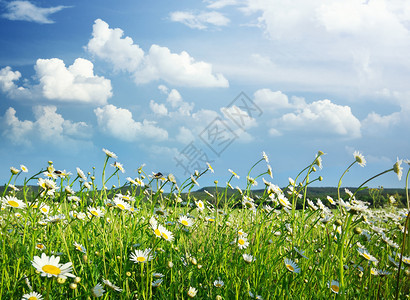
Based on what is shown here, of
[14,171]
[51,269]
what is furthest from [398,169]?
[14,171]

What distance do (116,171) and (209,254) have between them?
3.97ft

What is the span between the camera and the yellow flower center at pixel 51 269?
1566mm

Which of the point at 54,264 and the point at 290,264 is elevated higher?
the point at 54,264

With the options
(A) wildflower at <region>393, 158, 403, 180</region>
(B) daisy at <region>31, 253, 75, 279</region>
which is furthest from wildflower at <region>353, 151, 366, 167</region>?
(B) daisy at <region>31, 253, 75, 279</region>

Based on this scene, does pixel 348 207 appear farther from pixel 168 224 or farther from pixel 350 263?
pixel 350 263

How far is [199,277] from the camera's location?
8.75ft

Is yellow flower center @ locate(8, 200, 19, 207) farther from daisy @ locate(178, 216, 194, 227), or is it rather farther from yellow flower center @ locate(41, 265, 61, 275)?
daisy @ locate(178, 216, 194, 227)

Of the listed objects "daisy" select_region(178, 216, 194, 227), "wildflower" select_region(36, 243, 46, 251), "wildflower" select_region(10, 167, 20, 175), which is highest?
"wildflower" select_region(10, 167, 20, 175)

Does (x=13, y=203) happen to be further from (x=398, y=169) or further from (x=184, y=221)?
(x=398, y=169)

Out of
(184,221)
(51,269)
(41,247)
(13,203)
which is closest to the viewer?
(51,269)

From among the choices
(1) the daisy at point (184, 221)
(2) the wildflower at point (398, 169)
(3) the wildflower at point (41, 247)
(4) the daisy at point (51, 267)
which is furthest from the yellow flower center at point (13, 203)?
(2) the wildflower at point (398, 169)

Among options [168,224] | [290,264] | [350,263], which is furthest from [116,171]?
[350,263]

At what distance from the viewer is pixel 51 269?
5.25ft

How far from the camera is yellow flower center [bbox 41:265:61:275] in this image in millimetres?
1566
